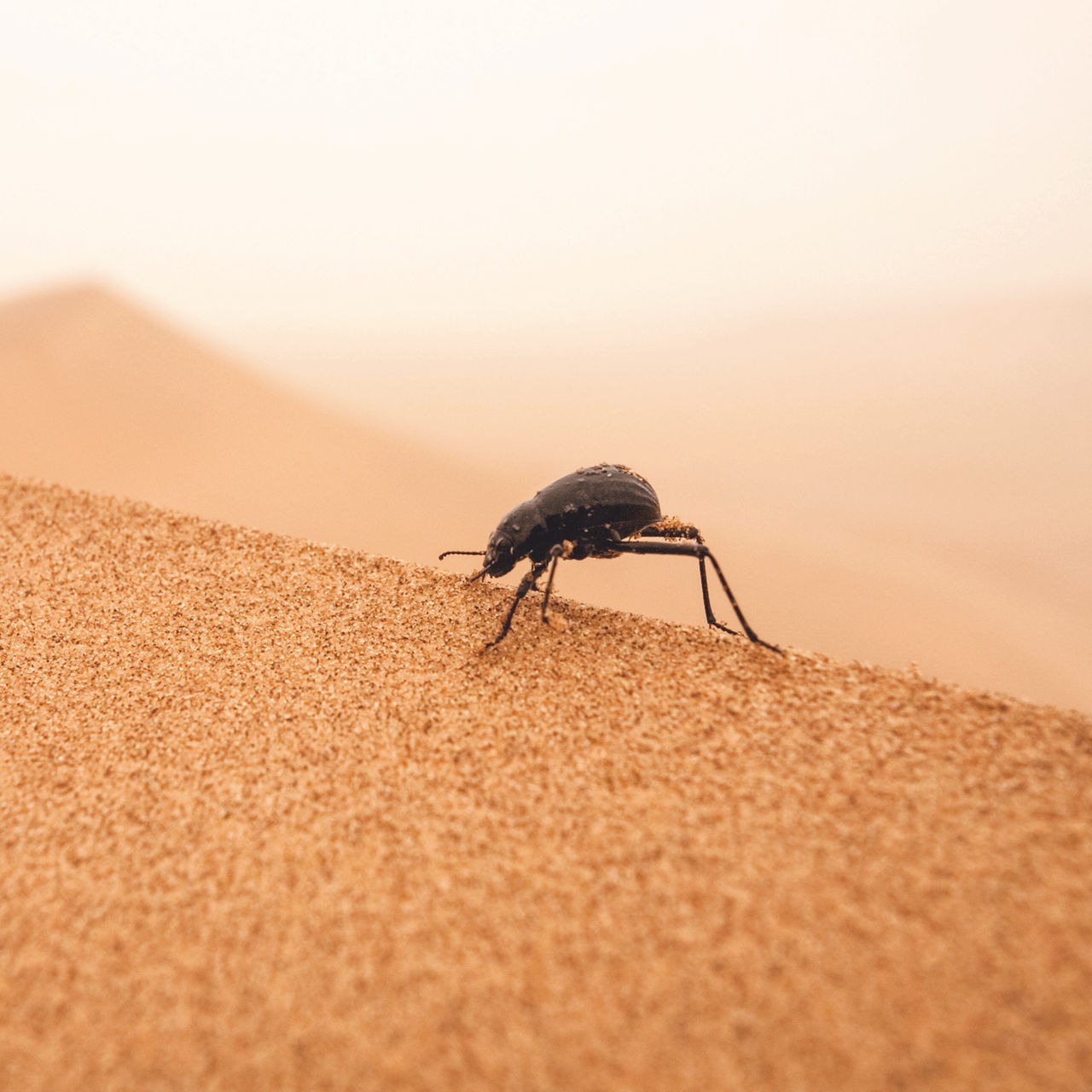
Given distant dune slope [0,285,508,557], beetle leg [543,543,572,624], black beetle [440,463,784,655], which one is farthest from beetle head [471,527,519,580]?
distant dune slope [0,285,508,557]

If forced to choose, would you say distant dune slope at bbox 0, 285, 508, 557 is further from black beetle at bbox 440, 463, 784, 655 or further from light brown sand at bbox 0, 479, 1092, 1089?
light brown sand at bbox 0, 479, 1092, 1089

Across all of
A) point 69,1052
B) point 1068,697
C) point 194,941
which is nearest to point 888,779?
point 194,941

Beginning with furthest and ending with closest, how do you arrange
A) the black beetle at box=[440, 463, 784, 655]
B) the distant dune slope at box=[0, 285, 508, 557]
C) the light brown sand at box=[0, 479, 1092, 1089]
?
the distant dune slope at box=[0, 285, 508, 557] → the black beetle at box=[440, 463, 784, 655] → the light brown sand at box=[0, 479, 1092, 1089]

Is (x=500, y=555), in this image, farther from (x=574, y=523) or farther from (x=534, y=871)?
(x=534, y=871)

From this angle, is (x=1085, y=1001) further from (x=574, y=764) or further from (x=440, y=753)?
(x=440, y=753)

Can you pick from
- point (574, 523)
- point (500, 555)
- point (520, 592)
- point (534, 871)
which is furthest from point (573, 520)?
point (534, 871)
